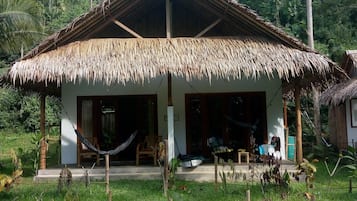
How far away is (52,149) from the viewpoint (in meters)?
13.3

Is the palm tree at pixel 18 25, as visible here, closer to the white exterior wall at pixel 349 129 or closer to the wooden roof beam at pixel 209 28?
the wooden roof beam at pixel 209 28

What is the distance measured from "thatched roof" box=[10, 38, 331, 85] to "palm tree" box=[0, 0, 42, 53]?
2.19m

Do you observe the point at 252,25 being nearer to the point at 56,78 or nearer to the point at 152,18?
the point at 152,18

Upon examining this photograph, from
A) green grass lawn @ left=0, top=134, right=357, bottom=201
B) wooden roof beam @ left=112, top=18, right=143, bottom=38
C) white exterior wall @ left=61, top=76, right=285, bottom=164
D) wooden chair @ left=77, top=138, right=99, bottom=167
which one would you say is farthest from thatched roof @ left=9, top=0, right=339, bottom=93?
green grass lawn @ left=0, top=134, right=357, bottom=201

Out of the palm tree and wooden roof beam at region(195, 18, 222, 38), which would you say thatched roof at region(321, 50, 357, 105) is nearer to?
wooden roof beam at region(195, 18, 222, 38)

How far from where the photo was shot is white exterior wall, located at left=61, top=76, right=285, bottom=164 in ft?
27.3

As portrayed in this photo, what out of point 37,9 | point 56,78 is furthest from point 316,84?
point 37,9

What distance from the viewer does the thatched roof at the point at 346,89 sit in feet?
33.2

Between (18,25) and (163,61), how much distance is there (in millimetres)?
4110

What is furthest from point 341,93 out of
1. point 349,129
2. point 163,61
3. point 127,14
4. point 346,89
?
A: point 127,14

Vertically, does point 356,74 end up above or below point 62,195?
above

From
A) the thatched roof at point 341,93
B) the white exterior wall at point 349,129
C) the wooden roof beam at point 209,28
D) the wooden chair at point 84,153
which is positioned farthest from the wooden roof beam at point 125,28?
the white exterior wall at point 349,129

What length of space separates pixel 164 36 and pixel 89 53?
1806 mm

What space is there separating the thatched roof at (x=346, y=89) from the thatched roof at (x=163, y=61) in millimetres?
3159
